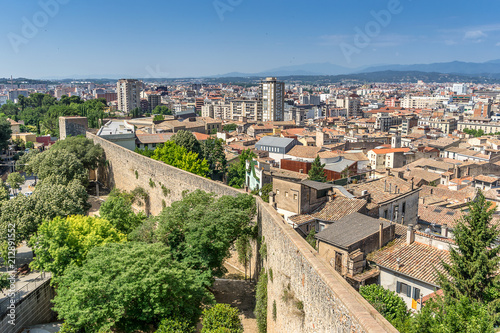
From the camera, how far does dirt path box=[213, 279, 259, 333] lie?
573 inches

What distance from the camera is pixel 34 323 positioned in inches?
595

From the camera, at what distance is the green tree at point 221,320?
12.4 metres

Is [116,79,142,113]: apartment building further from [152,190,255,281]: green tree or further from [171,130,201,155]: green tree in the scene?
[152,190,255,281]: green tree

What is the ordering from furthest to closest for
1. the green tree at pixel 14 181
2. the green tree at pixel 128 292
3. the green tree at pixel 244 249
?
1. the green tree at pixel 14 181
2. the green tree at pixel 244 249
3. the green tree at pixel 128 292

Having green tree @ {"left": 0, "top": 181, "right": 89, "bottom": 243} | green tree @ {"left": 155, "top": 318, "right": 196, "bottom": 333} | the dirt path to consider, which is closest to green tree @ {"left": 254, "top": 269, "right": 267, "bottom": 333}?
the dirt path

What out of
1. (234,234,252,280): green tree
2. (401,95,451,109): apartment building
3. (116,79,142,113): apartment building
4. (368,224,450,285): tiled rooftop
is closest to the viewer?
(368,224,450,285): tiled rooftop

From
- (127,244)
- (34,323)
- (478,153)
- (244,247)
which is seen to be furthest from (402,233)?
(478,153)

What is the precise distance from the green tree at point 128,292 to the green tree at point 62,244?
1.92 metres

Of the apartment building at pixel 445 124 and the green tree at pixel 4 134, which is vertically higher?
the green tree at pixel 4 134

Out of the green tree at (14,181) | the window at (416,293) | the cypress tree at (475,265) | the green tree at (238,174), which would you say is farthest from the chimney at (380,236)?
the green tree at (14,181)

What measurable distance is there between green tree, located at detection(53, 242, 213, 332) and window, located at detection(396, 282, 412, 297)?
6.46m

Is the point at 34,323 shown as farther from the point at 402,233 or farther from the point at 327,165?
the point at 327,165

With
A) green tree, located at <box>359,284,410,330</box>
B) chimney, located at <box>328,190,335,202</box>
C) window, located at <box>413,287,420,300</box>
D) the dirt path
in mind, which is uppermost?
chimney, located at <box>328,190,335,202</box>

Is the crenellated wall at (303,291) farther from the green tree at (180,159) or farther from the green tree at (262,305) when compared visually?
the green tree at (180,159)
